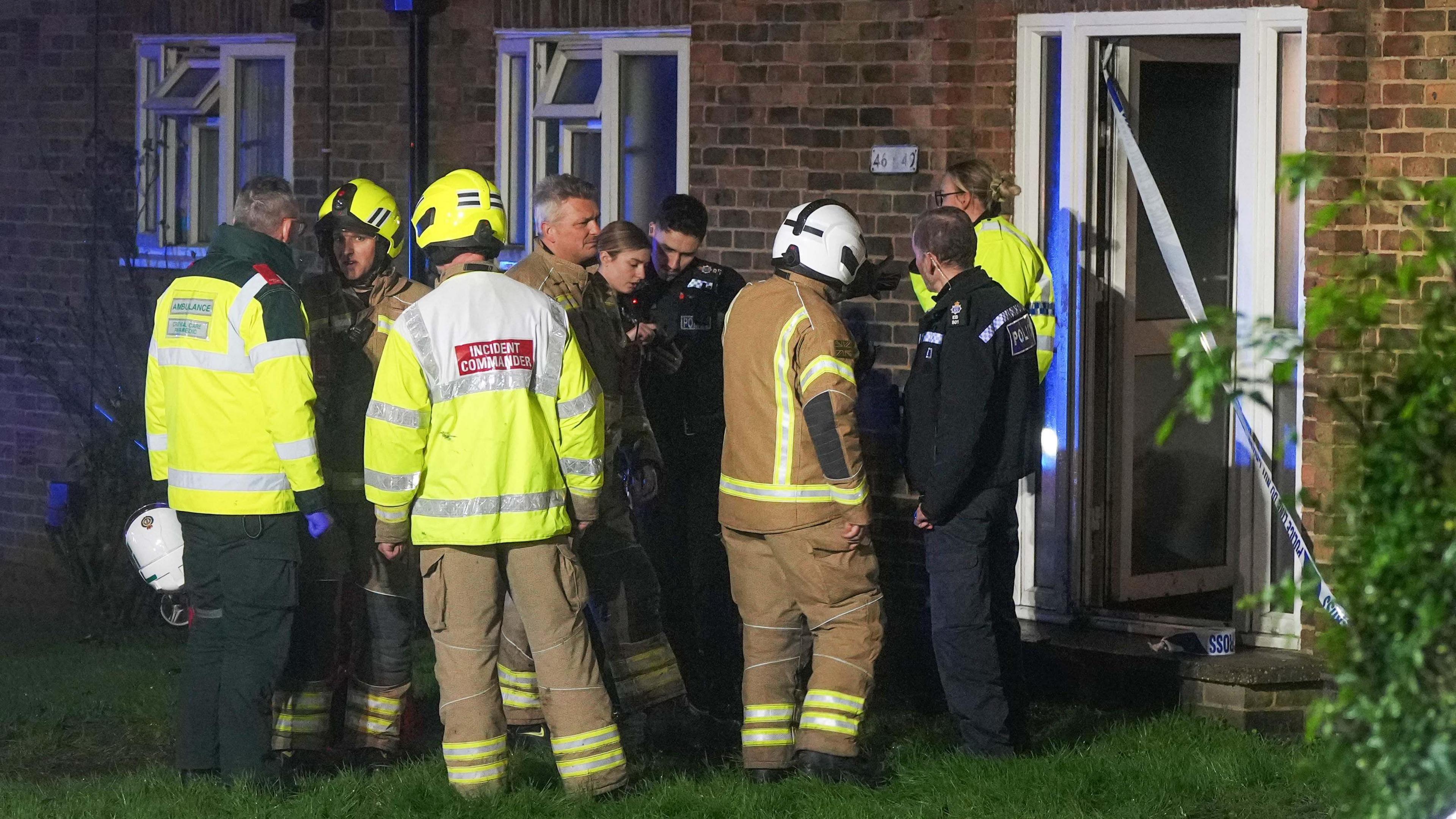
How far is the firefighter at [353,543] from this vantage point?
6.52 metres

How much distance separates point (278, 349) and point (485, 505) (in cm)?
92

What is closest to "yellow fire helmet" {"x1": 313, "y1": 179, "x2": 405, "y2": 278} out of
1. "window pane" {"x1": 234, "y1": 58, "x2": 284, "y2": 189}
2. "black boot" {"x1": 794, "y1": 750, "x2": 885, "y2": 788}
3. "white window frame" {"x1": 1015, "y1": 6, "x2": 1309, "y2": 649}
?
"black boot" {"x1": 794, "y1": 750, "x2": 885, "y2": 788}

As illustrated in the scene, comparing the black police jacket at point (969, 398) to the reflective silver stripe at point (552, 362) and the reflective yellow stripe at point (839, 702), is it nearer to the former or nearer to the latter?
the reflective yellow stripe at point (839, 702)

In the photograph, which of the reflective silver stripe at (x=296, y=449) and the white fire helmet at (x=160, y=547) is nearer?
the reflective silver stripe at (x=296, y=449)

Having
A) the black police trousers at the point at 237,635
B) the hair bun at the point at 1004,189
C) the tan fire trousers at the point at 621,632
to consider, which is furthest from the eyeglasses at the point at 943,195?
the black police trousers at the point at 237,635

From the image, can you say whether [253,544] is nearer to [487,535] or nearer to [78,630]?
[487,535]

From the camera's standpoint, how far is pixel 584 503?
19.3 feet

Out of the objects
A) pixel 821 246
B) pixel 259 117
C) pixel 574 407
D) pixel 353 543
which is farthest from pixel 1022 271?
pixel 259 117

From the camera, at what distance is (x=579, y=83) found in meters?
9.08

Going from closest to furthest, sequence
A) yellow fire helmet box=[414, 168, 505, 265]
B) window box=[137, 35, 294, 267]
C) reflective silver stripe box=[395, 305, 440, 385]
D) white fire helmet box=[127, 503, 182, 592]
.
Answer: reflective silver stripe box=[395, 305, 440, 385]
yellow fire helmet box=[414, 168, 505, 265]
white fire helmet box=[127, 503, 182, 592]
window box=[137, 35, 294, 267]

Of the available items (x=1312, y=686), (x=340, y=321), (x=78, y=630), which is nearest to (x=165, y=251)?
(x=78, y=630)

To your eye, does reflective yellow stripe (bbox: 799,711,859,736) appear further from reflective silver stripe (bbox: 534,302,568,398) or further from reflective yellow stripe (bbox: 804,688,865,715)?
reflective silver stripe (bbox: 534,302,568,398)

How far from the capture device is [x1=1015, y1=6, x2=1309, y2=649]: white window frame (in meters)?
7.10

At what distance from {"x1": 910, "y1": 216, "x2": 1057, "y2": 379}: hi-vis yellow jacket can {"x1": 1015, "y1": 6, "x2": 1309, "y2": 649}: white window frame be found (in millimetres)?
562
